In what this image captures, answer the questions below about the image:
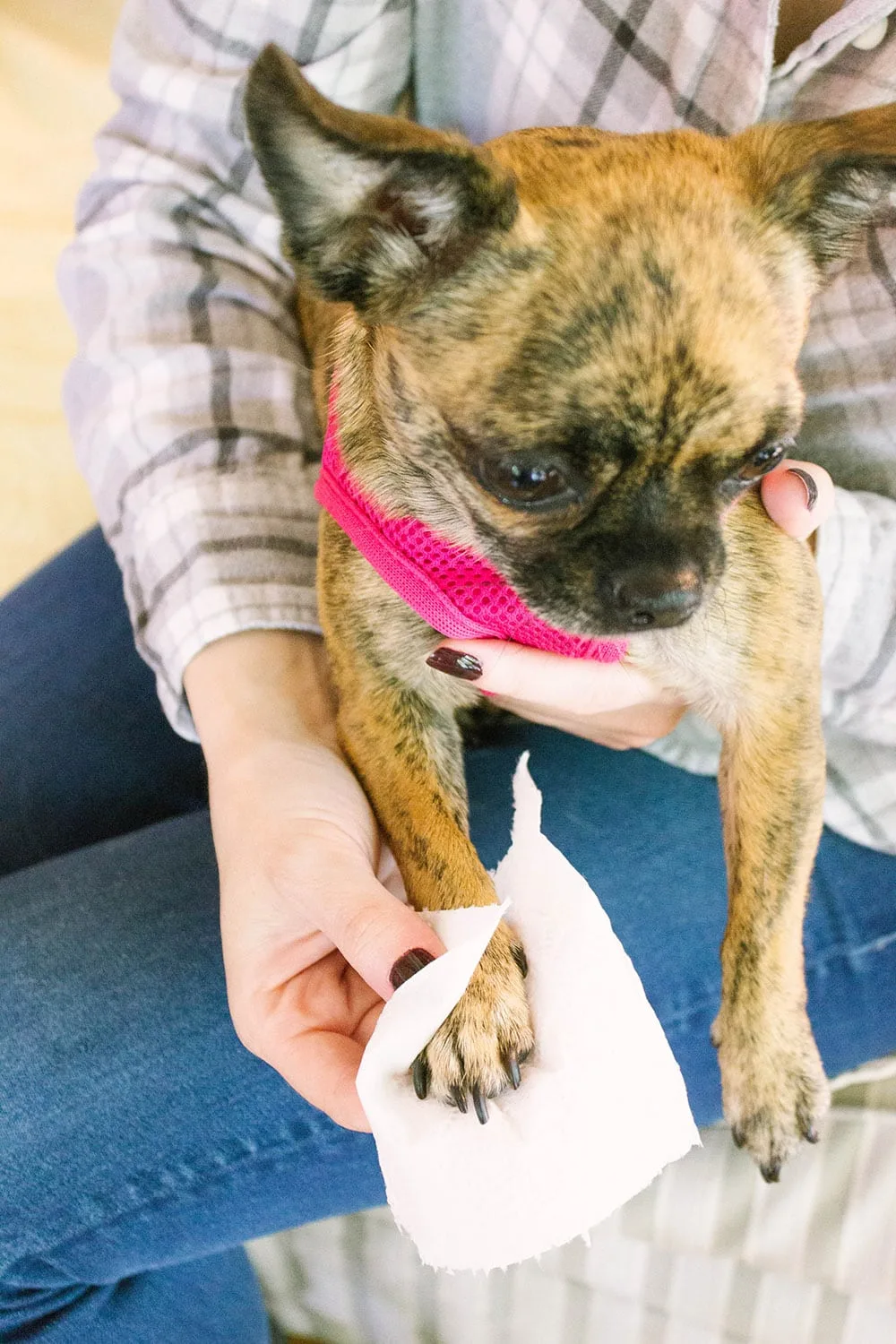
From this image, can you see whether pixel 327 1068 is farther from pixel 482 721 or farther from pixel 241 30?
pixel 241 30

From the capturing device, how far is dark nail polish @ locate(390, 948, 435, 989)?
2.96 feet

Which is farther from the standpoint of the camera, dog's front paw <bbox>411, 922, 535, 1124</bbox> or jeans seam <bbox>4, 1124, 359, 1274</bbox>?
jeans seam <bbox>4, 1124, 359, 1274</bbox>

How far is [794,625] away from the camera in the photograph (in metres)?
1.11

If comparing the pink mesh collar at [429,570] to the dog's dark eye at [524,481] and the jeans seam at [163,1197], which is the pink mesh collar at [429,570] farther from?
the jeans seam at [163,1197]

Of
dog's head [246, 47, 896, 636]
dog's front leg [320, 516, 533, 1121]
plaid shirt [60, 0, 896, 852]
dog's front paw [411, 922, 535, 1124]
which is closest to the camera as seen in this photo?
dog's head [246, 47, 896, 636]

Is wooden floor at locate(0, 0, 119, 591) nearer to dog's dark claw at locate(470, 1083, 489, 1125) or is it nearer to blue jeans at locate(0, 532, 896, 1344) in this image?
blue jeans at locate(0, 532, 896, 1344)

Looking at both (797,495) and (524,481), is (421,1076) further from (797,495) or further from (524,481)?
(797,495)

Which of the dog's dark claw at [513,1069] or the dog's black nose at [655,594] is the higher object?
the dog's black nose at [655,594]

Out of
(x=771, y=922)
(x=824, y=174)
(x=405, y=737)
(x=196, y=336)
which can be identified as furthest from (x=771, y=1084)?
Answer: (x=196, y=336)

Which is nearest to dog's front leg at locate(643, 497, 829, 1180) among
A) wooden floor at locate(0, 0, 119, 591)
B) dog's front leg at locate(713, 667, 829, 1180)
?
dog's front leg at locate(713, 667, 829, 1180)

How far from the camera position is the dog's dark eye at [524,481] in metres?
0.89

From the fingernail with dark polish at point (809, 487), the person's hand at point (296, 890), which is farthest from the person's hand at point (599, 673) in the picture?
the person's hand at point (296, 890)

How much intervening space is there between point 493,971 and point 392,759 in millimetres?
285

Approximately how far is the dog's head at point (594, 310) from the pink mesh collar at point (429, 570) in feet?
0.31
